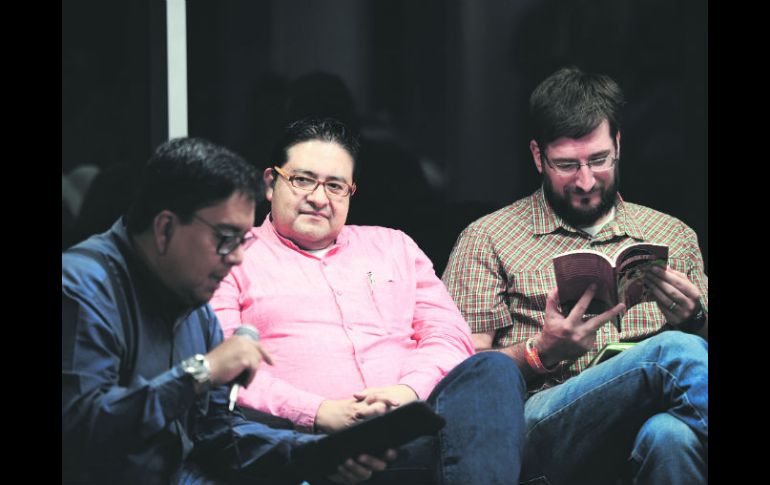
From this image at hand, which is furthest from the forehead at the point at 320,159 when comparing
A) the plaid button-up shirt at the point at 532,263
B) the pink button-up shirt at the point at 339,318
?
the plaid button-up shirt at the point at 532,263

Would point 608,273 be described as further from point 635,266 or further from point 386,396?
point 386,396

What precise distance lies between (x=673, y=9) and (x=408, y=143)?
1.03 meters

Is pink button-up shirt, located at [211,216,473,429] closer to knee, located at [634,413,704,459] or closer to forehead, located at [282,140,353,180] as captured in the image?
forehead, located at [282,140,353,180]

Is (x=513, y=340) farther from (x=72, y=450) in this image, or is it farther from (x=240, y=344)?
(x=72, y=450)

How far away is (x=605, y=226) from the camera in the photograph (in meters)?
3.27

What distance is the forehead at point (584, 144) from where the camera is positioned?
316 cm

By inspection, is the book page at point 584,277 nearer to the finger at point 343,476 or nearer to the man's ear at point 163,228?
the finger at point 343,476

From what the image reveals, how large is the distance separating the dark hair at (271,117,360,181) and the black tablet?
0.94 m

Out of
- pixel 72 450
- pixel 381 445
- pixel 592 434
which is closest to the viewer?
pixel 72 450

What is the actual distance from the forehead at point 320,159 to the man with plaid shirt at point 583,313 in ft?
1.74

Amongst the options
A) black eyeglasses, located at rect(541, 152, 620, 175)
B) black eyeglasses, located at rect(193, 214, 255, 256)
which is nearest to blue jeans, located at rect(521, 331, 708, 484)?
black eyeglasses, located at rect(541, 152, 620, 175)

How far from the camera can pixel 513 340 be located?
10.3 ft

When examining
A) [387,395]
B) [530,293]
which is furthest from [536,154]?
[387,395]

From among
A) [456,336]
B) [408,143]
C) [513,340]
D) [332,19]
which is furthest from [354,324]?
[332,19]
